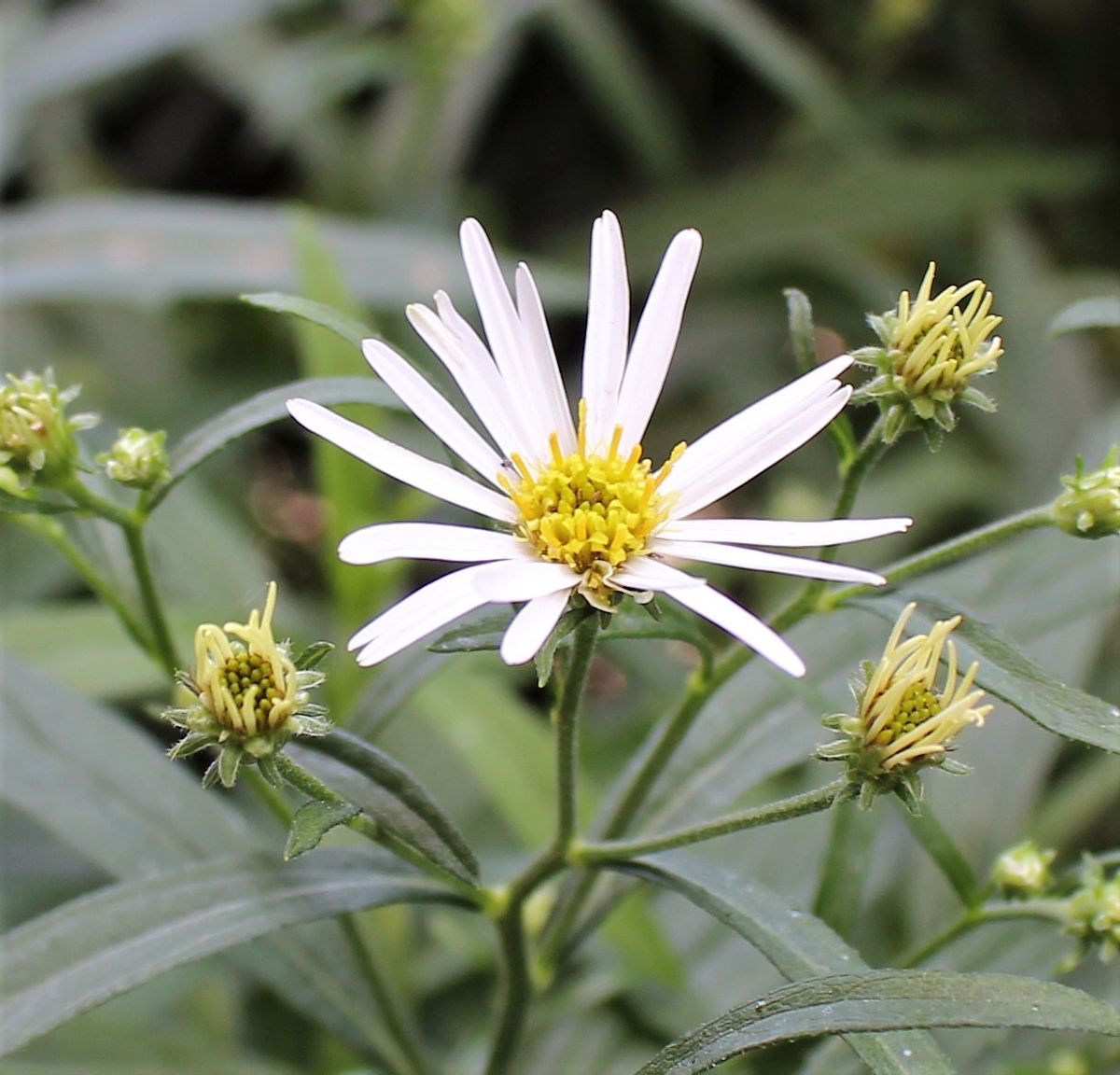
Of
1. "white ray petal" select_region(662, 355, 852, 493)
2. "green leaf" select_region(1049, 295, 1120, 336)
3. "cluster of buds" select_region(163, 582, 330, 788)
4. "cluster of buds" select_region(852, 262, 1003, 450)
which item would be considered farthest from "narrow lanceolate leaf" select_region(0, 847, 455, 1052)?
"green leaf" select_region(1049, 295, 1120, 336)

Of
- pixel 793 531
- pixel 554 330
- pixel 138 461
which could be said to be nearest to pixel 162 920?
pixel 138 461

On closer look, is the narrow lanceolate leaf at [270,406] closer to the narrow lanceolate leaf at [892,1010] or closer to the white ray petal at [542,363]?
the white ray petal at [542,363]

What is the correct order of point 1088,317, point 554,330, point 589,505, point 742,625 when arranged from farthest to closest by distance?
point 554,330, point 1088,317, point 589,505, point 742,625

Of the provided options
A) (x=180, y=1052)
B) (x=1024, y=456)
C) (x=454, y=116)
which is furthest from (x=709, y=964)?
(x=454, y=116)

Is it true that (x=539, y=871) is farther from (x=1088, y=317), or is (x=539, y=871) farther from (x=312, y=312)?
(x=1088, y=317)

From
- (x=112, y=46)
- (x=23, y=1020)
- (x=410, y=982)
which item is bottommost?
(x=23, y=1020)

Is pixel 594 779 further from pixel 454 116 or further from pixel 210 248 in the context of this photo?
A: pixel 454 116
